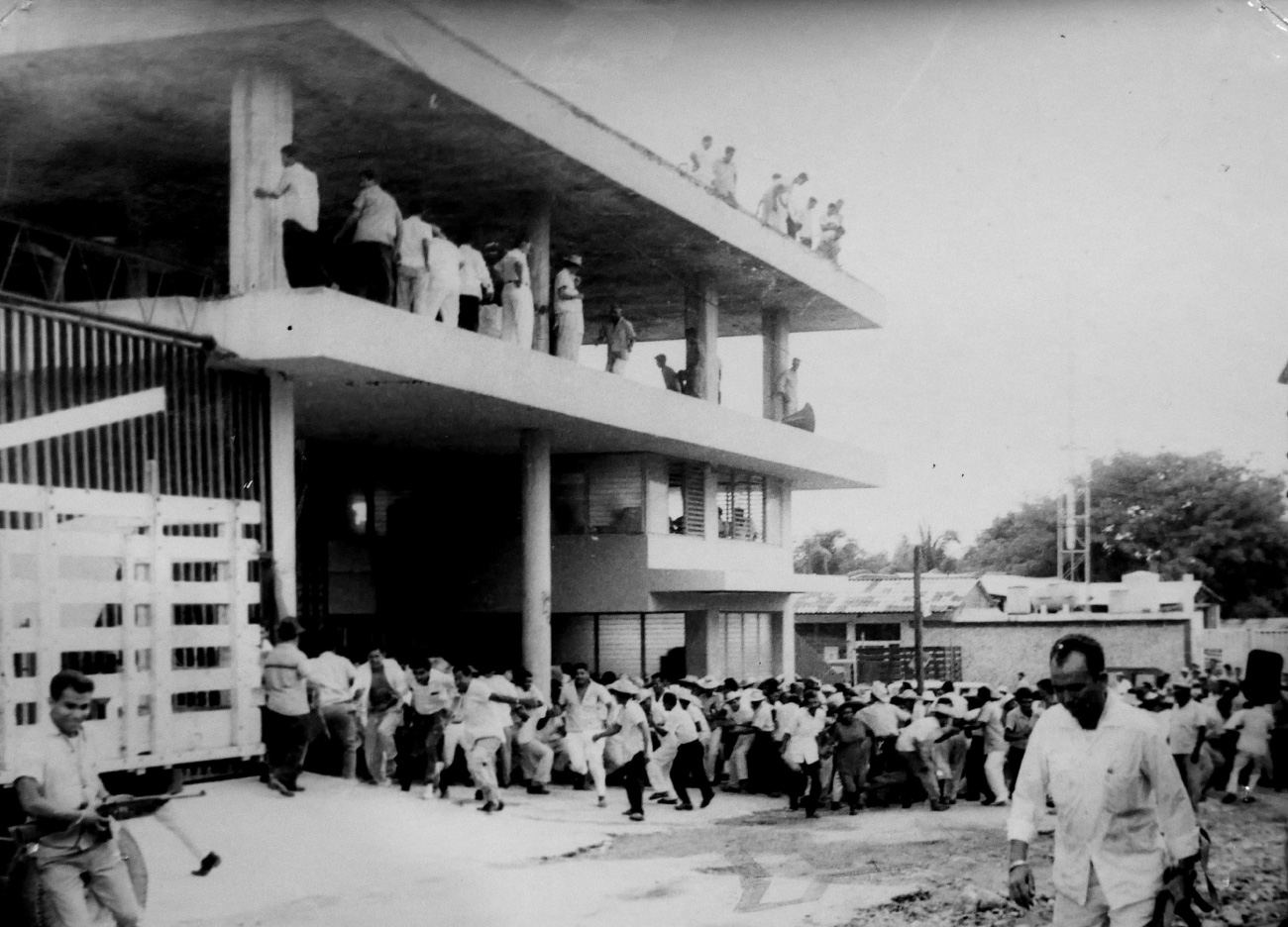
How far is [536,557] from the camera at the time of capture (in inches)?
693

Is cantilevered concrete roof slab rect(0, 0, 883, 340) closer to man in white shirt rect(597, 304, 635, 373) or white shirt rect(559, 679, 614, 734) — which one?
man in white shirt rect(597, 304, 635, 373)

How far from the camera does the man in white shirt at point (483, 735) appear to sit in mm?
13406

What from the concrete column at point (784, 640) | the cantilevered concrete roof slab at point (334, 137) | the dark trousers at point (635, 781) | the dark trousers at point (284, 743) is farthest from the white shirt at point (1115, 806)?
the concrete column at point (784, 640)

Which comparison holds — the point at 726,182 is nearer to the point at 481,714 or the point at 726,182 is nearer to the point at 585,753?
the point at 585,753

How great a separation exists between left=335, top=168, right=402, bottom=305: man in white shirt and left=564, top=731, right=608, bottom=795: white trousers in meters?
5.20

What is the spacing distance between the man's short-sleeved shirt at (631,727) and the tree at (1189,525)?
14.7ft

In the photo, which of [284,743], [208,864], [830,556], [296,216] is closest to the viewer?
[208,864]

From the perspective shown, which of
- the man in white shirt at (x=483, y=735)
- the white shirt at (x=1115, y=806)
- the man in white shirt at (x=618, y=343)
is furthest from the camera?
the man in white shirt at (x=618, y=343)

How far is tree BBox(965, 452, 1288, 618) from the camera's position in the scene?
1131 centimetres

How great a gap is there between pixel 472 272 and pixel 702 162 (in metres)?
2.59

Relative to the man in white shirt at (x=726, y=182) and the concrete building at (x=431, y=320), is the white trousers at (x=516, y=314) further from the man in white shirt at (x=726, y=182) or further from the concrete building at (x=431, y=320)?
the man in white shirt at (x=726, y=182)

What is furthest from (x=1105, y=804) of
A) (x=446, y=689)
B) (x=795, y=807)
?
(x=795, y=807)

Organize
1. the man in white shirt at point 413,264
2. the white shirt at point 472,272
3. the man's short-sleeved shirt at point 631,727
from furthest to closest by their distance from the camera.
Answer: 1. the man's short-sleeved shirt at point 631,727
2. the white shirt at point 472,272
3. the man in white shirt at point 413,264

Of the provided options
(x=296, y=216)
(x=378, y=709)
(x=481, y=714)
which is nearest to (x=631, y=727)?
(x=481, y=714)
